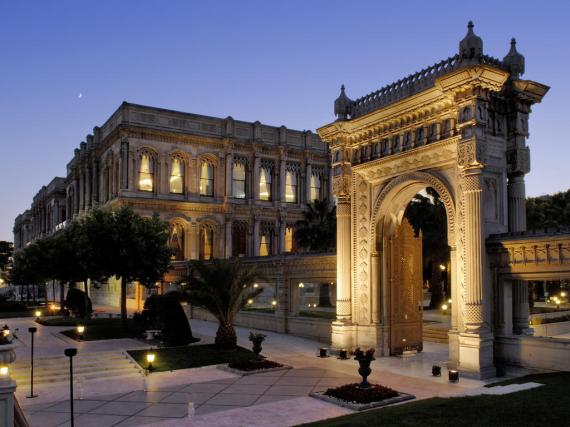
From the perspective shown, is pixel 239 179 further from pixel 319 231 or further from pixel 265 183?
pixel 319 231

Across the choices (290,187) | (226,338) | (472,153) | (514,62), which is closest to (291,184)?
(290,187)

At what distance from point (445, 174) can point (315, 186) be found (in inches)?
1339

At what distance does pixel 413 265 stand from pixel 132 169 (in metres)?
27.2

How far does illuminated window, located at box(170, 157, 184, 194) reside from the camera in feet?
147

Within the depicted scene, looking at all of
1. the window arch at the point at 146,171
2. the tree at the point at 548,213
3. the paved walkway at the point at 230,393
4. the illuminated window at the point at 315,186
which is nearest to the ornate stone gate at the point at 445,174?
the paved walkway at the point at 230,393

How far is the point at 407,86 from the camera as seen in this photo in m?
19.4

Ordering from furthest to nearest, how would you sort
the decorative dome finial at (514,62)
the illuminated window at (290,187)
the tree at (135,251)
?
the illuminated window at (290,187)
the tree at (135,251)
the decorative dome finial at (514,62)

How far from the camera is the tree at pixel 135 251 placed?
89.7 feet

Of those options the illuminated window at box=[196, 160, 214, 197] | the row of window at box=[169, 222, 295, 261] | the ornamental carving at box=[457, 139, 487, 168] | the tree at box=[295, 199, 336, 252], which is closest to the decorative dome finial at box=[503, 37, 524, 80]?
the ornamental carving at box=[457, 139, 487, 168]

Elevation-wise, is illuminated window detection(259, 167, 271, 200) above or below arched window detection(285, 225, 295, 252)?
above

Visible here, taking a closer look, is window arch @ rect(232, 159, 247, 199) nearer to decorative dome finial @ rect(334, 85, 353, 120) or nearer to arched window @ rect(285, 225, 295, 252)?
arched window @ rect(285, 225, 295, 252)

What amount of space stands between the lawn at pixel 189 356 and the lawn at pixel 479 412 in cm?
811

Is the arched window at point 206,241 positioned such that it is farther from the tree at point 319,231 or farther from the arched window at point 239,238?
the tree at point 319,231

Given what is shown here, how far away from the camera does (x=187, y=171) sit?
45094 mm
